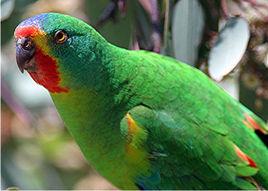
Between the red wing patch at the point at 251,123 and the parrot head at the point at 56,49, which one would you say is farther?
the red wing patch at the point at 251,123

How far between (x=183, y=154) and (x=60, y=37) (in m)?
0.40

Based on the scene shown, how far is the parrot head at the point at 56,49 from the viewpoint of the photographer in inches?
53.1

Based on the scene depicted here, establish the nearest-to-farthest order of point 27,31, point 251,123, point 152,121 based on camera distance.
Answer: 1. point 27,31
2. point 152,121
3. point 251,123

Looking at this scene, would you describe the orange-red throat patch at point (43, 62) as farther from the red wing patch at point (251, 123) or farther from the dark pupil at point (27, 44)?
the red wing patch at point (251, 123)

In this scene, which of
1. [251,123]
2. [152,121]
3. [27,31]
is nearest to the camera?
[27,31]

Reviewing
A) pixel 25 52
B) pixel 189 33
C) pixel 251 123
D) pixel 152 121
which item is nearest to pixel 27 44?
pixel 25 52

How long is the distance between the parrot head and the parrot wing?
18 centimetres

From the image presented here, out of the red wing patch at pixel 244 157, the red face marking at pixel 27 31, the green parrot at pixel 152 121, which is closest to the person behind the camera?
the red face marking at pixel 27 31

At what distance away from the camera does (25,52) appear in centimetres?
135

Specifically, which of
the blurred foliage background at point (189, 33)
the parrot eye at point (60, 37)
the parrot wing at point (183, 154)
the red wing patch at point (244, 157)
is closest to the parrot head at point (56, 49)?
the parrot eye at point (60, 37)

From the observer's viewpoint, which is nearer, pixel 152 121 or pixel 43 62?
pixel 43 62

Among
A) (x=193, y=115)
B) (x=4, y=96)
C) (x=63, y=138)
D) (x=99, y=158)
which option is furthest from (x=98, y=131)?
(x=63, y=138)

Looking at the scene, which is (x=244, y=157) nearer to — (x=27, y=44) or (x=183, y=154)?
(x=183, y=154)

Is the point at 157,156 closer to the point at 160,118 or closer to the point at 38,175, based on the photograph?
the point at 160,118
